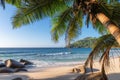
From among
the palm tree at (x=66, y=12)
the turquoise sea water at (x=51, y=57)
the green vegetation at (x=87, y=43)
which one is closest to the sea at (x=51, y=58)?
the turquoise sea water at (x=51, y=57)

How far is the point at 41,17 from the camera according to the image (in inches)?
329

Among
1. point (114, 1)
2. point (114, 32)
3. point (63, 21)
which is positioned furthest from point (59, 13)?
point (114, 32)

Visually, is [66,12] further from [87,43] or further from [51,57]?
[51,57]

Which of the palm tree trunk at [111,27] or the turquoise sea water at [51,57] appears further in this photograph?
the turquoise sea water at [51,57]

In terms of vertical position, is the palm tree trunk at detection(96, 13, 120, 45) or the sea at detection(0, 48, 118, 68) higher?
the palm tree trunk at detection(96, 13, 120, 45)

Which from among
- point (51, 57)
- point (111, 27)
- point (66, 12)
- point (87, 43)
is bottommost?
point (51, 57)

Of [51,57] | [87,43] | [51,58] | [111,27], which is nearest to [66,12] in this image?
[87,43]

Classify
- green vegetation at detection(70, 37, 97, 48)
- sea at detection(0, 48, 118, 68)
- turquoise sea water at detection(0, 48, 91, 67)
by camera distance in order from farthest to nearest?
turquoise sea water at detection(0, 48, 91, 67), sea at detection(0, 48, 118, 68), green vegetation at detection(70, 37, 97, 48)

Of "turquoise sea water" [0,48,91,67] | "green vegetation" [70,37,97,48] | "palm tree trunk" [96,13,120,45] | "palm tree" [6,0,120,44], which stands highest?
"palm tree" [6,0,120,44]

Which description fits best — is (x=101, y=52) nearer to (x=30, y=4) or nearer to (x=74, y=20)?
(x=74, y=20)

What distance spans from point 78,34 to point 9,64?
41.5 ft

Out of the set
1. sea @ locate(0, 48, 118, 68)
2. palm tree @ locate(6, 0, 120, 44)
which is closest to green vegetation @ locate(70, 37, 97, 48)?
palm tree @ locate(6, 0, 120, 44)

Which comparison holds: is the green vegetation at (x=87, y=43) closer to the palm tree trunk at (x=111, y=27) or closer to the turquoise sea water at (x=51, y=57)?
the palm tree trunk at (x=111, y=27)

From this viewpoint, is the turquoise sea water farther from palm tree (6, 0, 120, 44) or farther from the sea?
palm tree (6, 0, 120, 44)
